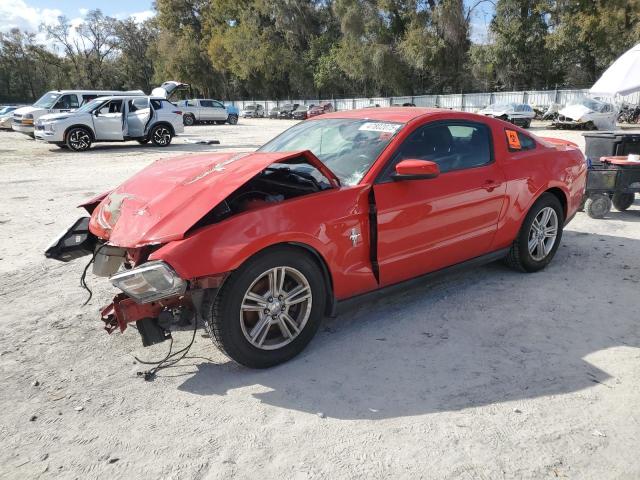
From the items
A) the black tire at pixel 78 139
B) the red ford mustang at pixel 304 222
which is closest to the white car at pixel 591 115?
the black tire at pixel 78 139

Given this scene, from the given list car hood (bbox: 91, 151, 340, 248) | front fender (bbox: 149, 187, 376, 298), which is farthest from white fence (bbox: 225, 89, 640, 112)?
front fender (bbox: 149, 187, 376, 298)

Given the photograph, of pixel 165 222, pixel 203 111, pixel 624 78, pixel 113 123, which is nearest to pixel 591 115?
pixel 624 78

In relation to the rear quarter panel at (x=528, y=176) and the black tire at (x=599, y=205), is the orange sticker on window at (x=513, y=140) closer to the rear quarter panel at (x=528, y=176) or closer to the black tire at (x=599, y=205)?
the rear quarter panel at (x=528, y=176)

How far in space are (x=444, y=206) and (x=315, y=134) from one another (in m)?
1.23

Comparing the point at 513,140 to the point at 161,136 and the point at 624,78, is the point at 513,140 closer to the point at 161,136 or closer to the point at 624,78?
the point at 624,78

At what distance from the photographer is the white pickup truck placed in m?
32.4

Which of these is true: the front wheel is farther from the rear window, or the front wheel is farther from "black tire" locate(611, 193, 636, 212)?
"black tire" locate(611, 193, 636, 212)

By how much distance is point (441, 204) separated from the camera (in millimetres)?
3877

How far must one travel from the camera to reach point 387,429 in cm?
266

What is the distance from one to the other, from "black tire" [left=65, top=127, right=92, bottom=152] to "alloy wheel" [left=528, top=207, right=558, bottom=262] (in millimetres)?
15168

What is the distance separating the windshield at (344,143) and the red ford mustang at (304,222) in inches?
0.5

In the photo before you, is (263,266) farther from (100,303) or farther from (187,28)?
(187,28)

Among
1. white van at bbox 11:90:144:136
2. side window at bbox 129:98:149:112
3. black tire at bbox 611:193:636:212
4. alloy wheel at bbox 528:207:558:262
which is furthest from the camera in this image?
white van at bbox 11:90:144:136

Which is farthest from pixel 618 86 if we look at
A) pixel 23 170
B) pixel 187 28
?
pixel 187 28
